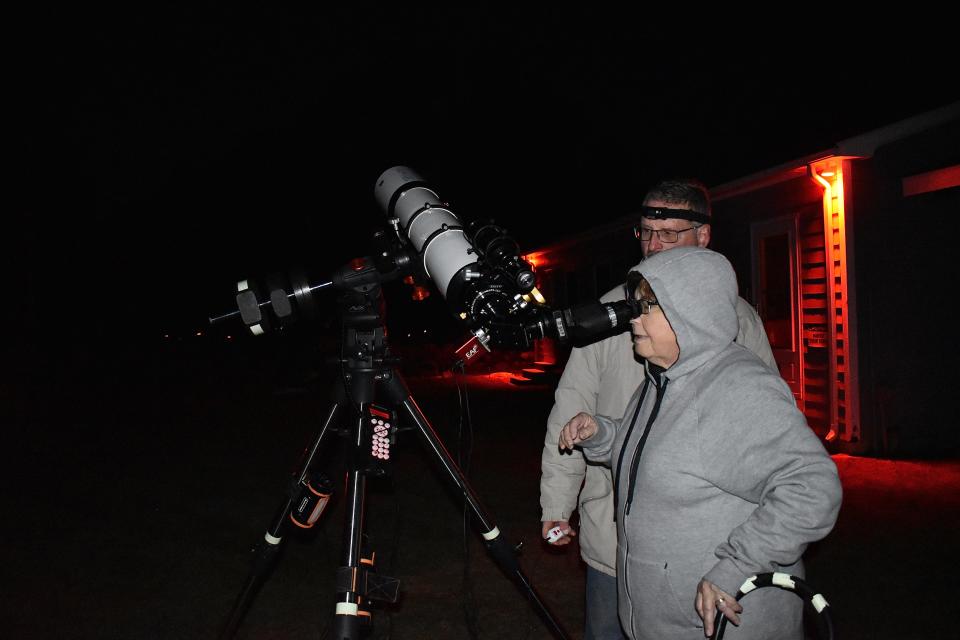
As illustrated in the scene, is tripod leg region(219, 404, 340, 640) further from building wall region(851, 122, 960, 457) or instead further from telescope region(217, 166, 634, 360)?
building wall region(851, 122, 960, 457)

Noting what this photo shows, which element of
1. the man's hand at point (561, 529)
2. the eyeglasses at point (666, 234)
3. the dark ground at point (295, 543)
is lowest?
the dark ground at point (295, 543)

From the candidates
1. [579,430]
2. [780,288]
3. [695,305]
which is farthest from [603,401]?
[780,288]

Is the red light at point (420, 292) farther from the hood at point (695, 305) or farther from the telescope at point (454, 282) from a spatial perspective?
the hood at point (695, 305)

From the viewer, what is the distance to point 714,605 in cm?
154

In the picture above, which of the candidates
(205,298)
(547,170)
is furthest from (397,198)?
(547,170)

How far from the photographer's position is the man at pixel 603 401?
7.61 feet

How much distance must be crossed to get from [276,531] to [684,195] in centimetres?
207

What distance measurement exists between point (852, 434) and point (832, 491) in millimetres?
6511

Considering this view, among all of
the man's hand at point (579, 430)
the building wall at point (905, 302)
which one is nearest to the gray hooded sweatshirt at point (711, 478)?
the man's hand at point (579, 430)

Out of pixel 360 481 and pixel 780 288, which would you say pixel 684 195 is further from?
pixel 780 288

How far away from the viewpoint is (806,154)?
23.6 feet

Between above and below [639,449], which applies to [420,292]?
above

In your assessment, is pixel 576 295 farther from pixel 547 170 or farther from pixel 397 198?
pixel 547 170

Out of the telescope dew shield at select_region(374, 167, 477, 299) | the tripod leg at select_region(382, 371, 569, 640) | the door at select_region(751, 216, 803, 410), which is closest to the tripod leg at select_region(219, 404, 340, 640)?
the tripod leg at select_region(382, 371, 569, 640)
